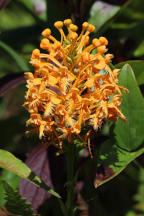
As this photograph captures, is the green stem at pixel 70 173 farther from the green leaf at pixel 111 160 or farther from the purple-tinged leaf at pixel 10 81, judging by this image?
the purple-tinged leaf at pixel 10 81

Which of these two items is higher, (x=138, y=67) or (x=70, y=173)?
(x=138, y=67)

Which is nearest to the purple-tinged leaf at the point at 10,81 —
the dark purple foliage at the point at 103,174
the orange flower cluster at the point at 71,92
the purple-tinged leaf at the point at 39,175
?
the purple-tinged leaf at the point at 39,175

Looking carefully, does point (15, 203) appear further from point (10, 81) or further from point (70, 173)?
point (10, 81)

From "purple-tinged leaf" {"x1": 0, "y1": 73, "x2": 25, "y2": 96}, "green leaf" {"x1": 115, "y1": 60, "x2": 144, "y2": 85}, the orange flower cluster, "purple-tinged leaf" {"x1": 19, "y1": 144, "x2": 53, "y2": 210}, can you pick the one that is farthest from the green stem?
"purple-tinged leaf" {"x1": 0, "y1": 73, "x2": 25, "y2": 96}

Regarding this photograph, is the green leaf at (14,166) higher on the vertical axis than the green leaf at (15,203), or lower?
higher

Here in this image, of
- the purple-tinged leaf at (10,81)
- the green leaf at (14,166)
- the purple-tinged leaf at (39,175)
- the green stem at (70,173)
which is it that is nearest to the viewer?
the green leaf at (14,166)

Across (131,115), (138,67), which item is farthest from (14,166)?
(138,67)
